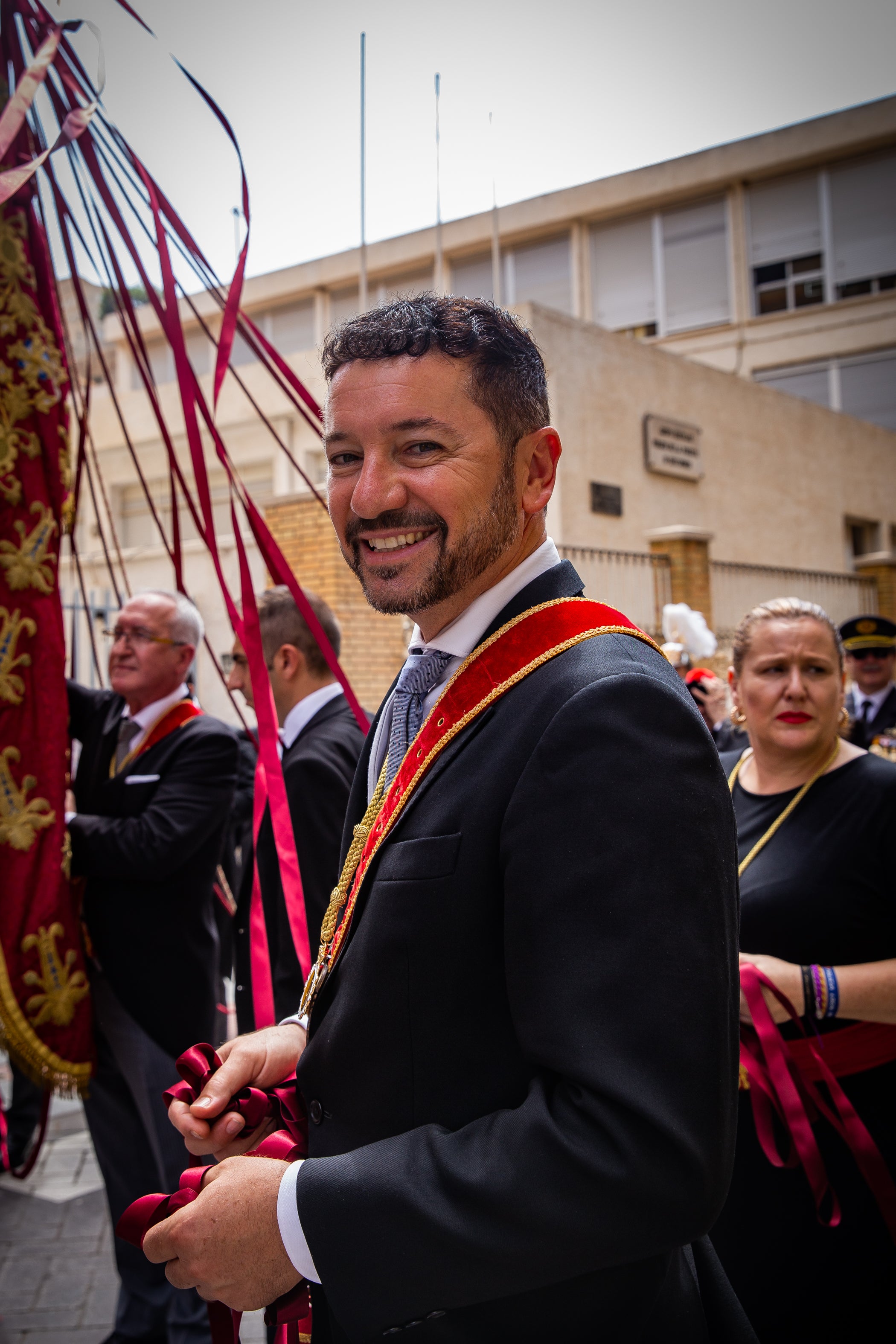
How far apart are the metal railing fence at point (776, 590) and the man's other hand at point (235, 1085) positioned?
36.0 ft

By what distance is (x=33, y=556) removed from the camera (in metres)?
2.50

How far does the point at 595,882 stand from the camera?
0.99 meters

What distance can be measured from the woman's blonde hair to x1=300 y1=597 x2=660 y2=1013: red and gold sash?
1.44m

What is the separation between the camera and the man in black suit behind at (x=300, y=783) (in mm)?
2916

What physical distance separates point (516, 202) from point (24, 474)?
1973cm

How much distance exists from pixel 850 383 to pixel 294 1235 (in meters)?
20.5

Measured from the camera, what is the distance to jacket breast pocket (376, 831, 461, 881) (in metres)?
1.13

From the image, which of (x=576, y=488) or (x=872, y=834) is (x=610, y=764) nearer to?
(x=872, y=834)

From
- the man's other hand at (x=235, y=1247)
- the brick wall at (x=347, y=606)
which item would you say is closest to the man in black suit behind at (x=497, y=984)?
Answer: the man's other hand at (x=235, y=1247)

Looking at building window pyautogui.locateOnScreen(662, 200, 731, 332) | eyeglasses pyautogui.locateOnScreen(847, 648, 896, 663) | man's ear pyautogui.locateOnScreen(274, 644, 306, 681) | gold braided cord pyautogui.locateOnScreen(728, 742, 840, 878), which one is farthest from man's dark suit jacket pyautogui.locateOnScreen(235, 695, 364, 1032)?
building window pyautogui.locateOnScreen(662, 200, 731, 332)

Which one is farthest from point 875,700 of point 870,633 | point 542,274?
point 542,274

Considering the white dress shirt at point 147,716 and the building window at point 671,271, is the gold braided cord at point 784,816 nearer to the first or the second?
the white dress shirt at point 147,716

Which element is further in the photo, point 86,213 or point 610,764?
point 86,213

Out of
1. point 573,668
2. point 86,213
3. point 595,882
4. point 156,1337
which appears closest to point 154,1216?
point 595,882
